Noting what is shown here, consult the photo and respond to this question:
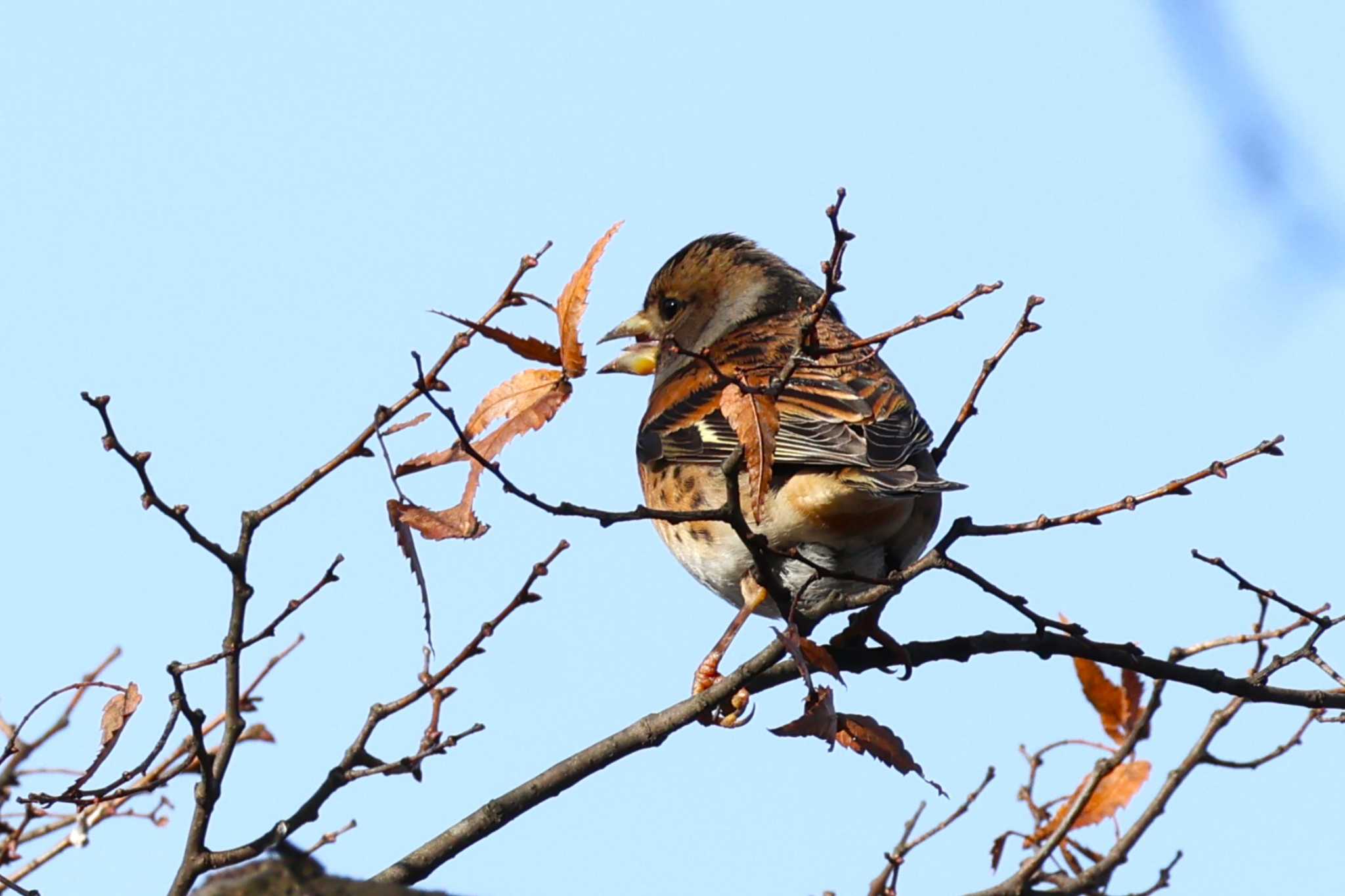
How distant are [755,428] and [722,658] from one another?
2.26 meters

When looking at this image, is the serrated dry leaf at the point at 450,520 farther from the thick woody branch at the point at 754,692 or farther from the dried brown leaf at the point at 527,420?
the thick woody branch at the point at 754,692

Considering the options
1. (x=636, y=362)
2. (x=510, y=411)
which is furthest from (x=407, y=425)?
(x=636, y=362)

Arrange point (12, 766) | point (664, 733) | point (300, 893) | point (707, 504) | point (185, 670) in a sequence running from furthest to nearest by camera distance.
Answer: point (707, 504), point (664, 733), point (185, 670), point (12, 766), point (300, 893)

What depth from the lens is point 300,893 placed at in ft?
9.50

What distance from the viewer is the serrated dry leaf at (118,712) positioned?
5.02 meters

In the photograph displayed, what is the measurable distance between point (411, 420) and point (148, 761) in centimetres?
121

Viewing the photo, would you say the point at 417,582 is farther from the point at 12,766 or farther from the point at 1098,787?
the point at 1098,787

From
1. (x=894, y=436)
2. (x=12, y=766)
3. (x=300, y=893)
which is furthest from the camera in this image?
(x=894, y=436)

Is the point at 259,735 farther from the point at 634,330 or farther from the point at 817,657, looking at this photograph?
the point at 634,330

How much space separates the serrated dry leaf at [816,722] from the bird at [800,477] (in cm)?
35

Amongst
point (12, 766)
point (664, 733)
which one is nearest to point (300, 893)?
point (12, 766)

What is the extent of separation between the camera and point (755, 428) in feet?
14.8

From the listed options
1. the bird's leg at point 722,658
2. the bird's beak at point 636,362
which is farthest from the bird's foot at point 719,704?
the bird's beak at point 636,362

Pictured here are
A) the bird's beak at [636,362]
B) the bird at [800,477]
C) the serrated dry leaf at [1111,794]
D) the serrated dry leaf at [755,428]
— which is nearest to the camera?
the serrated dry leaf at [755,428]
